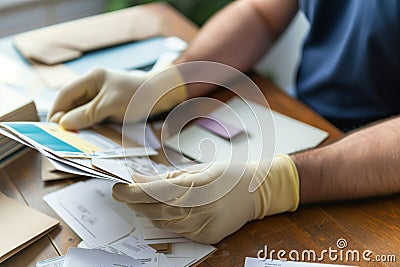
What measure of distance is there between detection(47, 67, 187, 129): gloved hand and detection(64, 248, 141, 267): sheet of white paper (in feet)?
0.91

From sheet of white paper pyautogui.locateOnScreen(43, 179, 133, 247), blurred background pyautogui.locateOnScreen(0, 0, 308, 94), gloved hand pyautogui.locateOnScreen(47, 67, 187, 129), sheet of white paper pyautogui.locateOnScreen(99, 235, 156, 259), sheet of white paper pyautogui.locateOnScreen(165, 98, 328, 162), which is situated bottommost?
blurred background pyautogui.locateOnScreen(0, 0, 308, 94)

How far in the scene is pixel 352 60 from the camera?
1.15 meters

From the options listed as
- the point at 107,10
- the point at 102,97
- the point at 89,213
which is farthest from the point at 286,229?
the point at 107,10

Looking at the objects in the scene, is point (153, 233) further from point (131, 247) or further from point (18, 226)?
point (18, 226)

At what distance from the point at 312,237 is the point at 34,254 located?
420 mm

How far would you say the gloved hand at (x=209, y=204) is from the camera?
2.72 ft

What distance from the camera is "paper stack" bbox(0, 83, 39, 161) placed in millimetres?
975

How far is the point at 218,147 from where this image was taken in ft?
3.38

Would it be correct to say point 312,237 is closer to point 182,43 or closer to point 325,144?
point 325,144

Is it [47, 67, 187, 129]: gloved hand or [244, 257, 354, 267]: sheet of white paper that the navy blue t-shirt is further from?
[244, 257, 354, 267]: sheet of white paper

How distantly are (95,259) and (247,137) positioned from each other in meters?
0.37

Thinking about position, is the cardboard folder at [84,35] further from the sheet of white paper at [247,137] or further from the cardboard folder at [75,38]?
the sheet of white paper at [247,137]

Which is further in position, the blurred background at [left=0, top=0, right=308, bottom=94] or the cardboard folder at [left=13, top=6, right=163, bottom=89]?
the blurred background at [left=0, top=0, right=308, bottom=94]

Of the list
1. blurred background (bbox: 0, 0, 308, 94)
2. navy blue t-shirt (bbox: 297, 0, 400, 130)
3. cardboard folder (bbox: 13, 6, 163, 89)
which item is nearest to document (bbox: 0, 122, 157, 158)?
cardboard folder (bbox: 13, 6, 163, 89)
